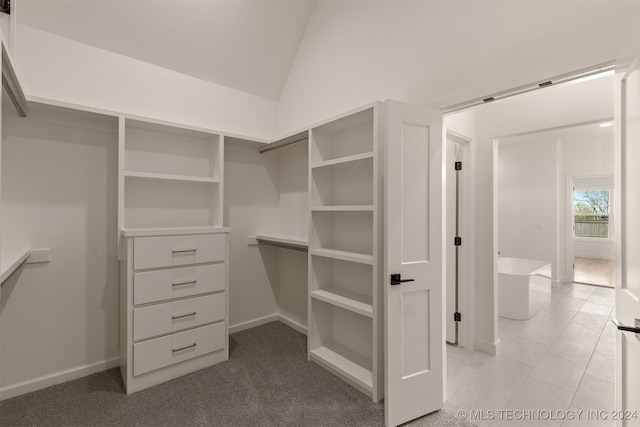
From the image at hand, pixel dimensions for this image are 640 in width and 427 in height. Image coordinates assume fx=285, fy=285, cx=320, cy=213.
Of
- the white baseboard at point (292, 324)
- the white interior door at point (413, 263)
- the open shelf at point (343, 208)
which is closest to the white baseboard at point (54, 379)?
the white baseboard at point (292, 324)

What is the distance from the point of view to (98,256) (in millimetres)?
2377

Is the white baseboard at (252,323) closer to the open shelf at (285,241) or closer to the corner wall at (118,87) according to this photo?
the open shelf at (285,241)

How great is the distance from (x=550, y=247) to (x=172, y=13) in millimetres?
6583

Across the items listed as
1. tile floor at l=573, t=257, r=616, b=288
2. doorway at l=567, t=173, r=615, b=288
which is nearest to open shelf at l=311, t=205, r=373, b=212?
tile floor at l=573, t=257, r=616, b=288

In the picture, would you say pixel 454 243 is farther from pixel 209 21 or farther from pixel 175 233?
pixel 209 21

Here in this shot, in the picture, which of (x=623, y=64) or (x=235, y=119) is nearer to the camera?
(x=623, y=64)

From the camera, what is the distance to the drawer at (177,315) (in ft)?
6.89

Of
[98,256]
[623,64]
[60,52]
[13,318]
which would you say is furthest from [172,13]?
[623,64]

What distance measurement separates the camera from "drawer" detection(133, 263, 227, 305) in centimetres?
210

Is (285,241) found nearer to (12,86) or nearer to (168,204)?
(168,204)

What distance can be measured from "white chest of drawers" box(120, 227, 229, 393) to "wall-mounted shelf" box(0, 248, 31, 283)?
0.55 metres

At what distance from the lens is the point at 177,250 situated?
224 cm

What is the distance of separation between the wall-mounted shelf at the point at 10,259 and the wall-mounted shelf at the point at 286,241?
184cm

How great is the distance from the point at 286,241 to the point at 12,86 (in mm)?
2139
